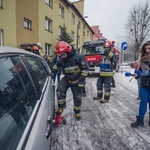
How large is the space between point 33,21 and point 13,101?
12.5 meters

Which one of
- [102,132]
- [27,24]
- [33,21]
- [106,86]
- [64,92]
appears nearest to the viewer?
[102,132]

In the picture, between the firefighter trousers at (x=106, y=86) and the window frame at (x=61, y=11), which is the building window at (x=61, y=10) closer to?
the window frame at (x=61, y=11)

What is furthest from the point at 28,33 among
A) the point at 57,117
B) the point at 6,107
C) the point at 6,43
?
the point at 6,107

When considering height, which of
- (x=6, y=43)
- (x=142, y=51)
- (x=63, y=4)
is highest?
(x=63, y=4)

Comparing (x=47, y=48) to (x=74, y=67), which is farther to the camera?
(x=47, y=48)

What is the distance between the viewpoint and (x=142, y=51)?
318 cm

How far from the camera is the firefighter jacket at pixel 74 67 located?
3.22 m

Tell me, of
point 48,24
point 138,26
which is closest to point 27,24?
point 48,24

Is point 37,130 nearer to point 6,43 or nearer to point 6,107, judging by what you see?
point 6,107

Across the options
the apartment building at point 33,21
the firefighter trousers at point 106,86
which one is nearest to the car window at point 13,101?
the firefighter trousers at point 106,86

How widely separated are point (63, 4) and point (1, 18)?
10.3 meters

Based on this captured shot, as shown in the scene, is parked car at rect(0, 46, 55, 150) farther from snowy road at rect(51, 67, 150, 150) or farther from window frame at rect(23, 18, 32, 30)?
window frame at rect(23, 18, 32, 30)

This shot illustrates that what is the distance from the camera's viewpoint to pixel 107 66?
16.1 ft

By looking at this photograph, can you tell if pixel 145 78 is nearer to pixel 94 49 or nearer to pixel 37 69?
pixel 37 69
